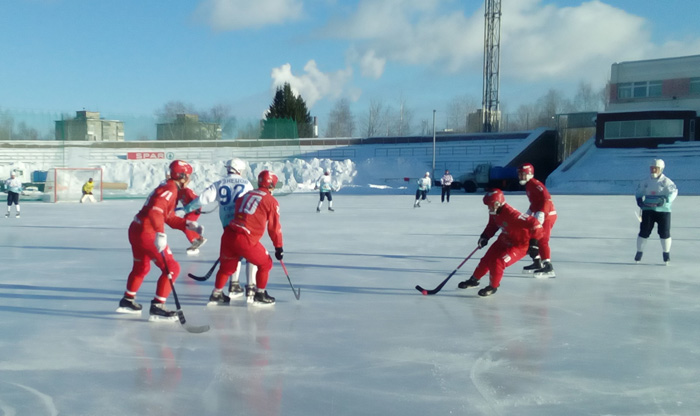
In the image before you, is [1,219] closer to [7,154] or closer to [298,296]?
[298,296]

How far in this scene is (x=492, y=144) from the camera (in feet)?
150

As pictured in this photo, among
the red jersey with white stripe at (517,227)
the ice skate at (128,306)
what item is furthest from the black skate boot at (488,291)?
the ice skate at (128,306)

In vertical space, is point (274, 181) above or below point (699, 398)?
above

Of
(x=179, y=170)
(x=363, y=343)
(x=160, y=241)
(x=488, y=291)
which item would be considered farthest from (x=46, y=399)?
(x=488, y=291)

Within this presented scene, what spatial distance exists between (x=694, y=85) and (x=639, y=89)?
3.61 m

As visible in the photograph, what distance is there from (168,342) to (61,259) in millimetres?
5241

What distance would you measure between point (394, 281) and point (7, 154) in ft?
107

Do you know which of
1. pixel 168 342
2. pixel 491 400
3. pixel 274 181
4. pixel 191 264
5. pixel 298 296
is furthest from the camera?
pixel 191 264

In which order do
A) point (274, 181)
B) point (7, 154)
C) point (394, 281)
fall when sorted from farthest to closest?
point (7, 154) → point (394, 281) → point (274, 181)

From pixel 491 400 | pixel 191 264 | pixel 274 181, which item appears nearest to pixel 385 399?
pixel 491 400

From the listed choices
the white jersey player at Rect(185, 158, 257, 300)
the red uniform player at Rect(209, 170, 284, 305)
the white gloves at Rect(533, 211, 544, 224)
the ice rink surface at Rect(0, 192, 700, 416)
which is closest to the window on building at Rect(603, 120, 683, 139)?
the ice rink surface at Rect(0, 192, 700, 416)

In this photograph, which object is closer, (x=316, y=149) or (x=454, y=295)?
(x=454, y=295)

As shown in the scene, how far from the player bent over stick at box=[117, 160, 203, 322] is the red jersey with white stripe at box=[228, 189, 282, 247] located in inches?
20.3

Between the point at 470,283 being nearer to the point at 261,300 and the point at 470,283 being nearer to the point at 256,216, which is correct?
the point at 261,300
